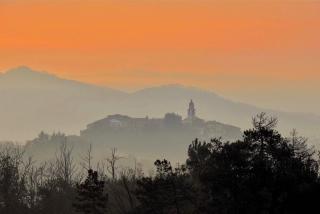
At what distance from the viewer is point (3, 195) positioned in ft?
199

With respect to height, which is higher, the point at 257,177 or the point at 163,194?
the point at 257,177

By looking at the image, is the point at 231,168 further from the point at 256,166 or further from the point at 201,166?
the point at 201,166

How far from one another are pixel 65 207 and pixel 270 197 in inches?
1197

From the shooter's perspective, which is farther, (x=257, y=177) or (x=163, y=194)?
(x=163, y=194)

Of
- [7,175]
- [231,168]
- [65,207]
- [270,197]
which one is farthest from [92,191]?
[7,175]

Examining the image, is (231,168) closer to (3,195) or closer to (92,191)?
(92,191)

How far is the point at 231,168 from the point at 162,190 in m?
7.41

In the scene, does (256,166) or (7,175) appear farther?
(7,175)

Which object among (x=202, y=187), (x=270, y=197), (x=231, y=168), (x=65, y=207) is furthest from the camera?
(x=65, y=207)

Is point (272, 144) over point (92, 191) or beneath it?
over

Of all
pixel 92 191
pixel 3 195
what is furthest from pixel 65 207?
pixel 92 191

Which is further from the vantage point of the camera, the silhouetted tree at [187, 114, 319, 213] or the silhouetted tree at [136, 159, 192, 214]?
the silhouetted tree at [136, 159, 192, 214]

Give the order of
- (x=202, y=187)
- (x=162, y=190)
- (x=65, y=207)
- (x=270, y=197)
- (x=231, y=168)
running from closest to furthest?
(x=270, y=197), (x=231, y=168), (x=202, y=187), (x=162, y=190), (x=65, y=207)

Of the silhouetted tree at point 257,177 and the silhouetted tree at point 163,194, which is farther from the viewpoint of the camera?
the silhouetted tree at point 163,194
